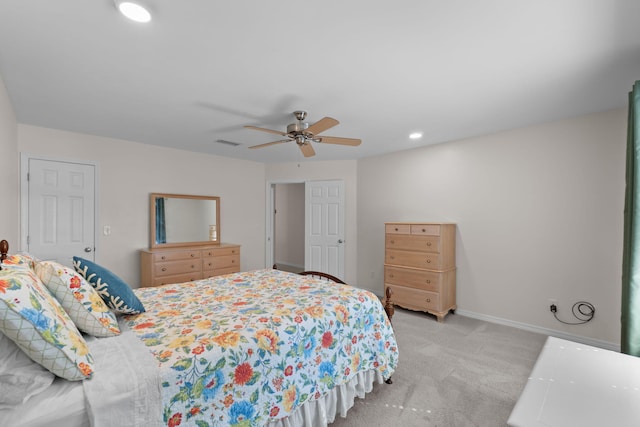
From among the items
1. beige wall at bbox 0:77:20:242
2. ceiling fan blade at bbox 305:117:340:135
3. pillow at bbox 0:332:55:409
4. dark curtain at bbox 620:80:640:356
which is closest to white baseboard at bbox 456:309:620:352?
dark curtain at bbox 620:80:640:356

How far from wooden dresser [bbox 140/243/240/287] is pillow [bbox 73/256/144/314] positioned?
2.37 meters

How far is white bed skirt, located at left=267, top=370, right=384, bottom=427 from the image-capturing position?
5.43ft

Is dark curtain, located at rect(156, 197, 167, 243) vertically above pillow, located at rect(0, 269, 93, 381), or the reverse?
dark curtain, located at rect(156, 197, 167, 243)

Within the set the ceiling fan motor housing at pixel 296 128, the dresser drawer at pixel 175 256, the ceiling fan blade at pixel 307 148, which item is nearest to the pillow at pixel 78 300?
the ceiling fan motor housing at pixel 296 128

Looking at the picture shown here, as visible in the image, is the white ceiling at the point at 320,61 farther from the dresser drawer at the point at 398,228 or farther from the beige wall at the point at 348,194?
the beige wall at the point at 348,194

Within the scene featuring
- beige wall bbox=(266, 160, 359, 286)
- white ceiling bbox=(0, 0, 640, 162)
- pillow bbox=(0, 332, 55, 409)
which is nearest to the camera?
pillow bbox=(0, 332, 55, 409)

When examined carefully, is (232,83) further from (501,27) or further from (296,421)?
(296,421)

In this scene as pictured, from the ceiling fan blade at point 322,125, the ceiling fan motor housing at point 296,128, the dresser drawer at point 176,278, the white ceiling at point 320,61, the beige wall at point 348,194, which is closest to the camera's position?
the white ceiling at point 320,61

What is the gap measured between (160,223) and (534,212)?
4978mm

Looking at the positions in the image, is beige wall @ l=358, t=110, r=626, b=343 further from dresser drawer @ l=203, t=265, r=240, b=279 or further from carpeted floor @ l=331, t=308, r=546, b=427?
dresser drawer @ l=203, t=265, r=240, b=279

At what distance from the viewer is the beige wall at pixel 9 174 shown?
8.00ft

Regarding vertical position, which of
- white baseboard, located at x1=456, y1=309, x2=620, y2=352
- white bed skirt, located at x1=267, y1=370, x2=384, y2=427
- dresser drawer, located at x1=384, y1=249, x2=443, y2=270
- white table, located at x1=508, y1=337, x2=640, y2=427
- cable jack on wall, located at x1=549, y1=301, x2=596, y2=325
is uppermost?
dresser drawer, located at x1=384, y1=249, x2=443, y2=270

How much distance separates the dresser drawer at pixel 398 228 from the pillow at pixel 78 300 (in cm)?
338

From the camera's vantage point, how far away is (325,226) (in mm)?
5305
